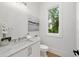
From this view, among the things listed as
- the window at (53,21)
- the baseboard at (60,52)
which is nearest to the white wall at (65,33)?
the baseboard at (60,52)

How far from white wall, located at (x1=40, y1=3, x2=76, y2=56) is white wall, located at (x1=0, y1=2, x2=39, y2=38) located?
72 centimetres

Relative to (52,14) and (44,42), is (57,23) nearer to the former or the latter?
(52,14)

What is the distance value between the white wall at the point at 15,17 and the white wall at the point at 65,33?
0.72m

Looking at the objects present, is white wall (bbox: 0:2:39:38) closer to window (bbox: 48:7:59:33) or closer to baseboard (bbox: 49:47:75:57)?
window (bbox: 48:7:59:33)

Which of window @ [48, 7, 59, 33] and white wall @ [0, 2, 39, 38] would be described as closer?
white wall @ [0, 2, 39, 38]

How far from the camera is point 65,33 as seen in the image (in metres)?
2.25

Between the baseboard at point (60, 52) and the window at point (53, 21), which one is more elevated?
the window at point (53, 21)

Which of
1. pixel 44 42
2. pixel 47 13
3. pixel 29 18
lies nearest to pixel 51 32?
pixel 44 42

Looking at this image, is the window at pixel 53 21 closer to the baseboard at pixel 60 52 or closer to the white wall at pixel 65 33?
the white wall at pixel 65 33

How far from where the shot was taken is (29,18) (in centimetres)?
180

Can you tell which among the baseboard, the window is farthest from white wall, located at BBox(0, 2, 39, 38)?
the baseboard

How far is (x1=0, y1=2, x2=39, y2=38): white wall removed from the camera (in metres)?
1.16

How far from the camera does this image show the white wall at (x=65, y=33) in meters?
2.12

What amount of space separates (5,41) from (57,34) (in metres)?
1.47
